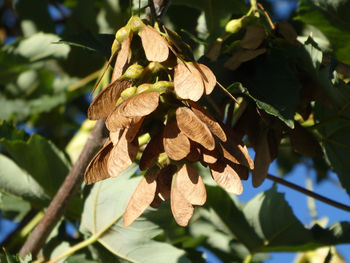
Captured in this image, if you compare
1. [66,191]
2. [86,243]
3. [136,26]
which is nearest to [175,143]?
[136,26]

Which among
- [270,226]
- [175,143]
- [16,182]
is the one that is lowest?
[270,226]

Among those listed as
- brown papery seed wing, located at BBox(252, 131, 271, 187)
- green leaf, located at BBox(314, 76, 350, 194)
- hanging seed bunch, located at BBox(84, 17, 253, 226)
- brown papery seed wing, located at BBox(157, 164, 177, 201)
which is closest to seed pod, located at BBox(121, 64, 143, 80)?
hanging seed bunch, located at BBox(84, 17, 253, 226)

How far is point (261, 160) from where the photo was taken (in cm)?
78

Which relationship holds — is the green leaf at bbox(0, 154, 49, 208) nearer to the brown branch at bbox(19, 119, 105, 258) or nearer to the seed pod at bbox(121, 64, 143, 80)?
the brown branch at bbox(19, 119, 105, 258)

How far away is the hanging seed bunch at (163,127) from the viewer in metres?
0.60

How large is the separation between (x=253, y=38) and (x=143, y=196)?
1.01 feet

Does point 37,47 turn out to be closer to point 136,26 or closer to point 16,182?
point 16,182

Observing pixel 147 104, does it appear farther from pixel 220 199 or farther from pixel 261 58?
pixel 220 199

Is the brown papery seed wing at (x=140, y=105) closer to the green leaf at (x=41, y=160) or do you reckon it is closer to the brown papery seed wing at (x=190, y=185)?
the brown papery seed wing at (x=190, y=185)

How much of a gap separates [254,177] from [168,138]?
0.19 metres

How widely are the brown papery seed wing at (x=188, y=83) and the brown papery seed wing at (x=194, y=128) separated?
0.7 inches

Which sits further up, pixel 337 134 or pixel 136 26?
pixel 136 26

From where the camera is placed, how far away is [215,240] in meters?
1.42

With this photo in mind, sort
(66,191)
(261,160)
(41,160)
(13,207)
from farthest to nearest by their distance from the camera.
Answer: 1. (13,207)
2. (41,160)
3. (66,191)
4. (261,160)
